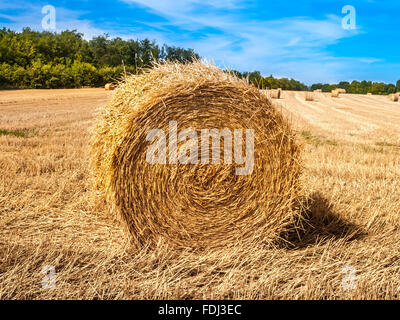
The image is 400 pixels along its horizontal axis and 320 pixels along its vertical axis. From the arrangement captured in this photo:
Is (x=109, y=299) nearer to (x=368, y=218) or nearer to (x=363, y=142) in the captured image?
(x=368, y=218)

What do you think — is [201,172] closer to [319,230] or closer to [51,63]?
[319,230]

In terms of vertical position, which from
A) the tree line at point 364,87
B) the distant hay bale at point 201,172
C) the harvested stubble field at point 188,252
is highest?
the tree line at point 364,87

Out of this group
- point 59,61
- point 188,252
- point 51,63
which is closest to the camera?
point 188,252

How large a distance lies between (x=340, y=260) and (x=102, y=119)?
3.12 metres

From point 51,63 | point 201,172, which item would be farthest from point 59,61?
point 201,172

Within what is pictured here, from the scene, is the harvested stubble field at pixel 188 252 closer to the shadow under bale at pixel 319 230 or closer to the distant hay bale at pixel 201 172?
the shadow under bale at pixel 319 230

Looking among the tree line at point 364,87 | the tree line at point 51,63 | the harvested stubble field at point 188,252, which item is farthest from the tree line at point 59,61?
the harvested stubble field at point 188,252

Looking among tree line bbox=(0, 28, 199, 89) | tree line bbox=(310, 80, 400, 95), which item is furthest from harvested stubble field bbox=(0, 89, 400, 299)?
tree line bbox=(310, 80, 400, 95)

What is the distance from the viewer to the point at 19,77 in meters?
35.2

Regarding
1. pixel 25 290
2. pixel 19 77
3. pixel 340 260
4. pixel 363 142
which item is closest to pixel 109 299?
pixel 25 290

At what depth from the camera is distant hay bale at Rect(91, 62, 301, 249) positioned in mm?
3715

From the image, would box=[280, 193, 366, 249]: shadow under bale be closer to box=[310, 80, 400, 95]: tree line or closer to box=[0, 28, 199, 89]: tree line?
box=[0, 28, 199, 89]: tree line

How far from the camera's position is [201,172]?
3824 mm

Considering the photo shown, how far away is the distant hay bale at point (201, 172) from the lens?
3.71m
